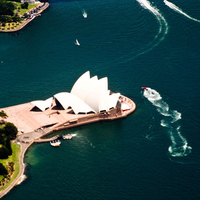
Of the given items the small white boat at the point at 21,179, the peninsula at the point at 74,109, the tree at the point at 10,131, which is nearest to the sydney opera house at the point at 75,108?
the peninsula at the point at 74,109

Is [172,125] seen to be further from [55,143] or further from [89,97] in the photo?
[55,143]

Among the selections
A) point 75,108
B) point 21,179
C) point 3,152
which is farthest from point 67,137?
point 21,179

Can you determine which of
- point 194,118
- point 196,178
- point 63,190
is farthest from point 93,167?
point 194,118

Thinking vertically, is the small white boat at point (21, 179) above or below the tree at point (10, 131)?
below

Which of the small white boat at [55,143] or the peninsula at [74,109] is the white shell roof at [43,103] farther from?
the small white boat at [55,143]

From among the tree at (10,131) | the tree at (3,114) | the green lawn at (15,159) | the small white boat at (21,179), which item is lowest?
the small white boat at (21,179)

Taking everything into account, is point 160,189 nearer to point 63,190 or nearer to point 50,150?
point 63,190

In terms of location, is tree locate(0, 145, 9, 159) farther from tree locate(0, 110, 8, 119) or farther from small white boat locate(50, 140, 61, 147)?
tree locate(0, 110, 8, 119)
